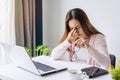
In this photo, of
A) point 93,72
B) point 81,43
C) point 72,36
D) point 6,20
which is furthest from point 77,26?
point 6,20

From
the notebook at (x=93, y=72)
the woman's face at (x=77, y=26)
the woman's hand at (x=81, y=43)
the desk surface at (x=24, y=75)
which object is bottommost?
the desk surface at (x=24, y=75)

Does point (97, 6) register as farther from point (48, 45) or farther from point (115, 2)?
point (48, 45)

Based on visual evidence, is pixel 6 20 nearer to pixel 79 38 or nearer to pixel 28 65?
pixel 79 38

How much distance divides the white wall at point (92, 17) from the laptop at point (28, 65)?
4.22 feet

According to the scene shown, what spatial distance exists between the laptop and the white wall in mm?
1286

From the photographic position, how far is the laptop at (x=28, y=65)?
1.61m

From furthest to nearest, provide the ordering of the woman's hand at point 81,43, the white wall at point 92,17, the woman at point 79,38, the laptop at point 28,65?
the white wall at point 92,17 < the woman at point 79,38 < the woman's hand at point 81,43 < the laptop at point 28,65

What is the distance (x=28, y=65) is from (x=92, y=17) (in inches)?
62.5

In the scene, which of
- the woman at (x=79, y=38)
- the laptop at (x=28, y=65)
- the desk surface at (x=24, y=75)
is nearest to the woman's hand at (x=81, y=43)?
the woman at (x=79, y=38)

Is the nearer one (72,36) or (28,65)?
(28,65)

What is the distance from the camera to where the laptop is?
1612 millimetres

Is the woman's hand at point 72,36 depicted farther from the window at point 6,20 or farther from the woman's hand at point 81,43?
the window at point 6,20

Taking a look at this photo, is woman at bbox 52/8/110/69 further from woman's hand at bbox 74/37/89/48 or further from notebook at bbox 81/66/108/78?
notebook at bbox 81/66/108/78

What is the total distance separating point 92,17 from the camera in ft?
10.0
